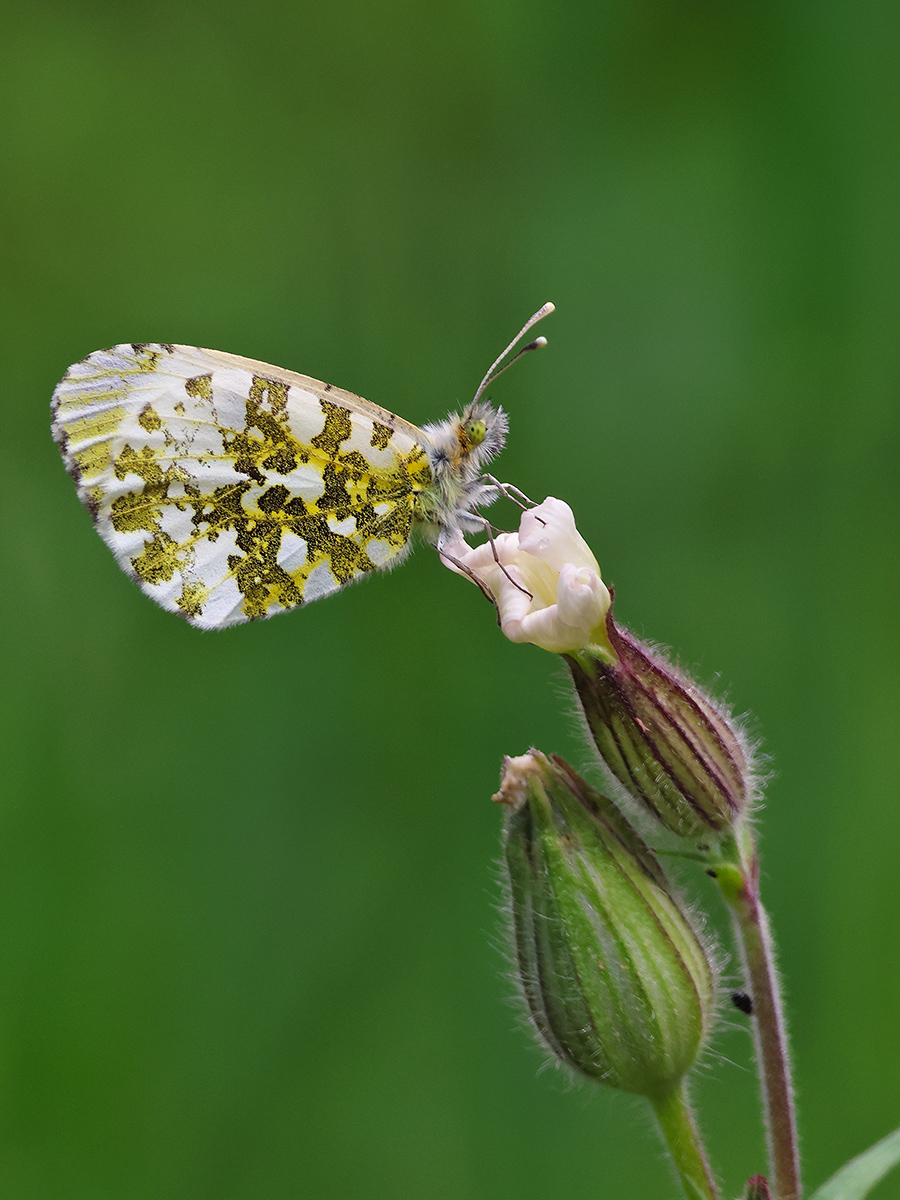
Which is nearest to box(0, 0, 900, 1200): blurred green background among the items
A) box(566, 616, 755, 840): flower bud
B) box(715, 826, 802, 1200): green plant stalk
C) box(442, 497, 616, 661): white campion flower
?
box(715, 826, 802, 1200): green plant stalk

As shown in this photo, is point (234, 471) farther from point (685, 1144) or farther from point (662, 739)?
point (685, 1144)

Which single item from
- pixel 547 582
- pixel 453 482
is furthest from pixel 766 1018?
pixel 453 482

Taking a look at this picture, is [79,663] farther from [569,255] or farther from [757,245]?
[757,245]

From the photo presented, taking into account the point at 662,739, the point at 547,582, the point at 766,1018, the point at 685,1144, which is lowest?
the point at 685,1144

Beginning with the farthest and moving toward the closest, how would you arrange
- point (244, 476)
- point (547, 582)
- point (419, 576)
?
point (419, 576), point (244, 476), point (547, 582)

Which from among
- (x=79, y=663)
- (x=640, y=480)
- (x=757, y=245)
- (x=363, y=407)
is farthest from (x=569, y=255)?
(x=79, y=663)

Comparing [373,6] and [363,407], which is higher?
[373,6]

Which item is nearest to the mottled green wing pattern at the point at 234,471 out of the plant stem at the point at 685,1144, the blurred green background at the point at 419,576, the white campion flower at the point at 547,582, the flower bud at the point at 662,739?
the white campion flower at the point at 547,582
